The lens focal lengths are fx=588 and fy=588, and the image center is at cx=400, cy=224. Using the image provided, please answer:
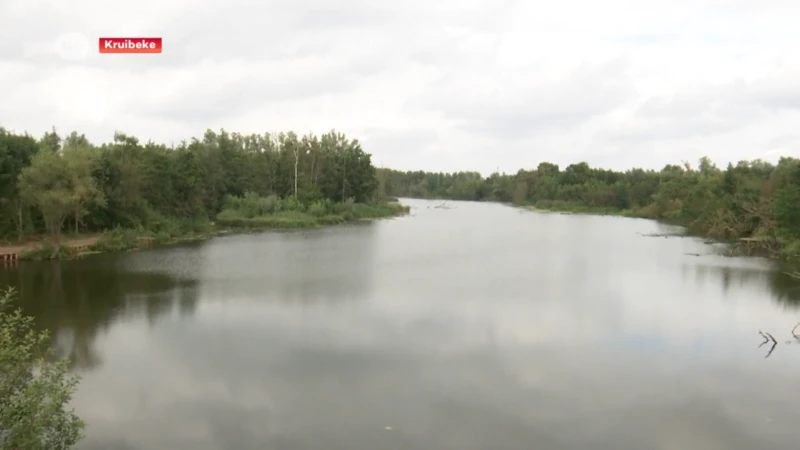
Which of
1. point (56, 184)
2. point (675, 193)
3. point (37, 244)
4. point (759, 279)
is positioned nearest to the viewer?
point (759, 279)

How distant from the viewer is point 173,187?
104ft

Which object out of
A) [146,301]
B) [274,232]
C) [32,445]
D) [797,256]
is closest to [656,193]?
[797,256]

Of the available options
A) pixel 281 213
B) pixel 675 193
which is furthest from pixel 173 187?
pixel 675 193

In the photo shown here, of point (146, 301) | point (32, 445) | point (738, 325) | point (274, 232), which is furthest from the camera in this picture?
point (274, 232)

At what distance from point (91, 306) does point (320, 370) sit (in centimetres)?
710

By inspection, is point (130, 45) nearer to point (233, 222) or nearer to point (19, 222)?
point (19, 222)

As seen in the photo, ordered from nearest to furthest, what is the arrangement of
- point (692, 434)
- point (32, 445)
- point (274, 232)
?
point (32, 445)
point (692, 434)
point (274, 232)

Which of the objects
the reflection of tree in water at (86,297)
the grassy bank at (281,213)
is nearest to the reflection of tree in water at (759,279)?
the reflection of tree in water at (86,297)

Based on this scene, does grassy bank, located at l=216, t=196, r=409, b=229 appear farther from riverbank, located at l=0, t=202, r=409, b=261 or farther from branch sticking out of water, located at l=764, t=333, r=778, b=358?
branch sticking out of water, located at l=764, t=333, r=778, b=358

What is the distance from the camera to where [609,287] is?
1703 cm

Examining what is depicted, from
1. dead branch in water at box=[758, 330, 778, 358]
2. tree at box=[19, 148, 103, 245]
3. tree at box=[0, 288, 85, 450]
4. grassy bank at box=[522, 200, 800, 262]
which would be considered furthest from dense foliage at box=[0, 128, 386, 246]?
grassy bank at box=[522, 200, 800, 262]

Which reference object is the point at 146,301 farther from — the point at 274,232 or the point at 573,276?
the point at 274,232

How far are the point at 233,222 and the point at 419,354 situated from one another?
2728 cm

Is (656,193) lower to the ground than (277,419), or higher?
higher
